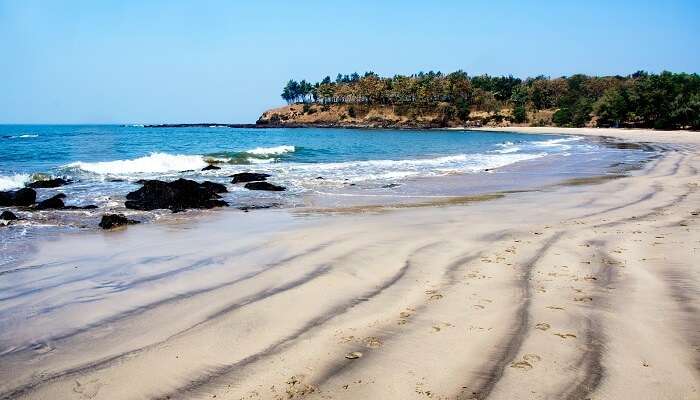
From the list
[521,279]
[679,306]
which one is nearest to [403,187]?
[521,279]

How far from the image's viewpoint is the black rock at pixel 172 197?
42.0 feet

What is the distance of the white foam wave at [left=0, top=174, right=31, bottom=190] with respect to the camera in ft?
61.4

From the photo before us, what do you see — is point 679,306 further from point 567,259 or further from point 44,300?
point 44,300

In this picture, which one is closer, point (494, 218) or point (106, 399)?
point (106, 399)

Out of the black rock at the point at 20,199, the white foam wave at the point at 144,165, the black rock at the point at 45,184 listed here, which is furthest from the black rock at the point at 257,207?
the white foam wave at the point at 144,165

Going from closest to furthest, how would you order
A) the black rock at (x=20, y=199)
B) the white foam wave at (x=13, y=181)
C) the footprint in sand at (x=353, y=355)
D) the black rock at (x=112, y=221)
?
the footprint in sand at (x=353, y=355), the black rock at (x=112, y=221), the black rock at (x=20, y=199), the white foam wave at (x=13, y=181)

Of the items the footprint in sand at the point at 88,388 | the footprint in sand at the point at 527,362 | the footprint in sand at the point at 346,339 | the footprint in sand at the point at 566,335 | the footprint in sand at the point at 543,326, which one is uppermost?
the footprint in sand at the point at 527,362

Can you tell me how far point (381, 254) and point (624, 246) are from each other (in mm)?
3507

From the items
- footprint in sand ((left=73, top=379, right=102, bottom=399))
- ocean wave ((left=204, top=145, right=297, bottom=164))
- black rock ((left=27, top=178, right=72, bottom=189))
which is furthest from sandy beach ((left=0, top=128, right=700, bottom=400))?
ocean wave ((left=204, top=145, right=297, bottom=164))

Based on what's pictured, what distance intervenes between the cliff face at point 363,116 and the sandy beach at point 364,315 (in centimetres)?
12437

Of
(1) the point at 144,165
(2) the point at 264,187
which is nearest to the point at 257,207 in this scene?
(2) the point at 264,187

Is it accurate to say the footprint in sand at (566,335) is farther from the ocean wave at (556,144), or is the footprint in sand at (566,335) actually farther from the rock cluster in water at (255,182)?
the ocean wave at (556,144)

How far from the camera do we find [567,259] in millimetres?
6559

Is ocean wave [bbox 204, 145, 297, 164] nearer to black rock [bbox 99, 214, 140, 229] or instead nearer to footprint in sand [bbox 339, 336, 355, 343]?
black rock [bbox 99, 214, 140, 229]
